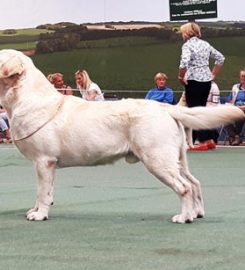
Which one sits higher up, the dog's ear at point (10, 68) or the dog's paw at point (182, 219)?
the dog's ear at point (10, 68)

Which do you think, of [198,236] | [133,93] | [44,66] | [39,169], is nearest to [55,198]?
[39,169]

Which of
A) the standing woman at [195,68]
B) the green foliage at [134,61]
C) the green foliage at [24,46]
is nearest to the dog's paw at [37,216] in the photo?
the standing woman at [195,68]

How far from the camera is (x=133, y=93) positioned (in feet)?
51.2

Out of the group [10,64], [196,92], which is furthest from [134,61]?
[10,64]

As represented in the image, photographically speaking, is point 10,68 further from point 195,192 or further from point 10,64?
point 195,192

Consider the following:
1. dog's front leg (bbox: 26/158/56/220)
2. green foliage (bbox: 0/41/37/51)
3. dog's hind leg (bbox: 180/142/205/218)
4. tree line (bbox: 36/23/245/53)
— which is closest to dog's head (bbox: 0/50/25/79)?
dog's front leg (bbox: 26/158/56/220)

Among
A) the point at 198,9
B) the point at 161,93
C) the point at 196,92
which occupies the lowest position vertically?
the point at 161,93

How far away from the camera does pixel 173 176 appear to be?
5320mm

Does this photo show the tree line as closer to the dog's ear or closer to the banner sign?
the banner sign

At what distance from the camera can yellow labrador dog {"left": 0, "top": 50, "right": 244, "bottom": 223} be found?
17.4ft

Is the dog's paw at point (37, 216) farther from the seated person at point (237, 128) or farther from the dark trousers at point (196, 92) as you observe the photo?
the seated person at point (237, 128)

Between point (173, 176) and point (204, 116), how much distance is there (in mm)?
487

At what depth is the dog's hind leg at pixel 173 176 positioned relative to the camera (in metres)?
5.29

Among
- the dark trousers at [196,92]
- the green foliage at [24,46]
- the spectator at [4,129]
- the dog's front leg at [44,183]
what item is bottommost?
the spectator at [4,129]
